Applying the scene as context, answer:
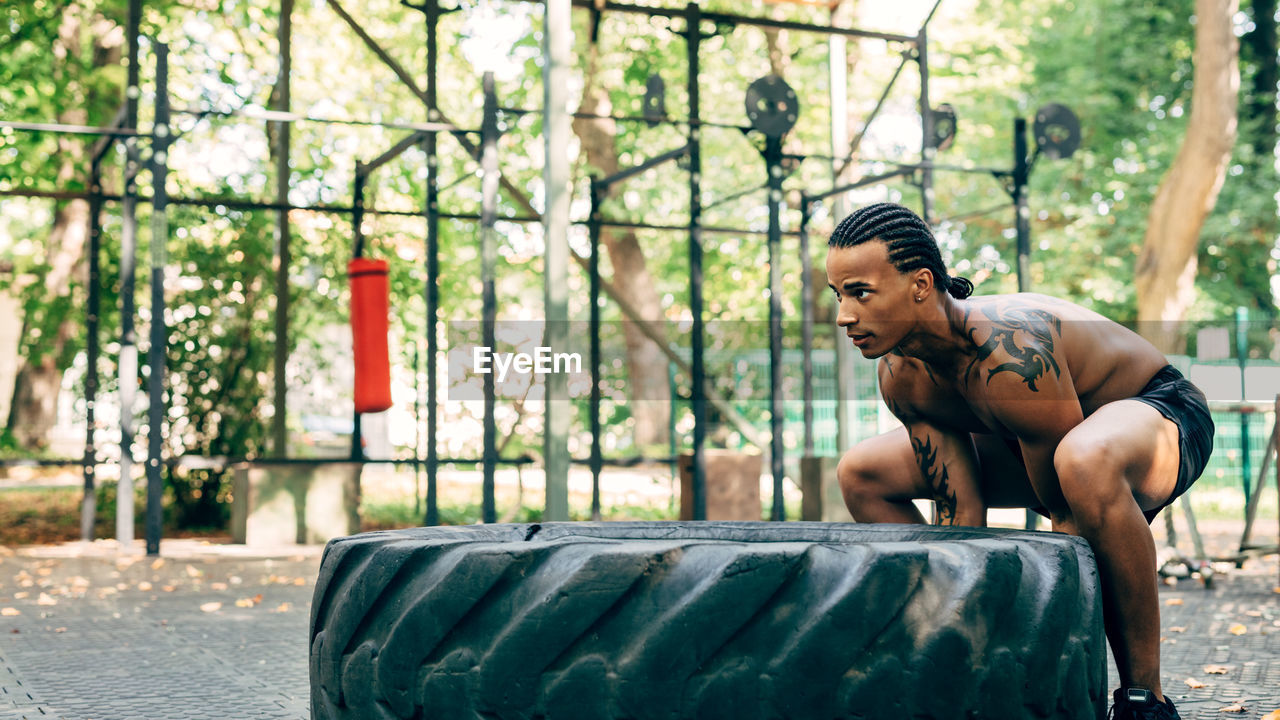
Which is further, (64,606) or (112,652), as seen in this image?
(64,606)

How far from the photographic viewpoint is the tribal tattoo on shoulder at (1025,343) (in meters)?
2.14

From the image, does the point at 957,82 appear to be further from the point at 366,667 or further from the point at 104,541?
the point at 366,667

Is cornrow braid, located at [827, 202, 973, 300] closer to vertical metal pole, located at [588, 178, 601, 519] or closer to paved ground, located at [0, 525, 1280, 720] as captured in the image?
paved ground, located at [0, 525, 1280, 720]

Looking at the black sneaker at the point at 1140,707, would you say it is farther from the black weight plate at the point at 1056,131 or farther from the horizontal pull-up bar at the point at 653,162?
the black weight plate at the point at 1056,131

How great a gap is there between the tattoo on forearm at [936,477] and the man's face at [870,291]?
50 centimetres

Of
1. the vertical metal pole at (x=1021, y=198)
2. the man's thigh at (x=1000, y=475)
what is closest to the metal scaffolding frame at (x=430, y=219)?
the vertical metal pole at (x=1021, y=198)

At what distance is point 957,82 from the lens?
18828 mm

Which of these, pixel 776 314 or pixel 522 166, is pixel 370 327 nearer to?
pixel 776 314

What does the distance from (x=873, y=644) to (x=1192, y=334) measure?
18.8 m

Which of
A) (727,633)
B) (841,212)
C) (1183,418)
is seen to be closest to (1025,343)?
(1183,418)

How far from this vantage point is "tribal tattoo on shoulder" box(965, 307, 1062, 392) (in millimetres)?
2139

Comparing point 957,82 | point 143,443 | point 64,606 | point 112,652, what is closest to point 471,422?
point 143,443

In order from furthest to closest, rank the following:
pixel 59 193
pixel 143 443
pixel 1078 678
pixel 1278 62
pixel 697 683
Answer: pixel 1278 62, pixel 143 443, pixel 59 193, pixel 1078 678, pixel 697 683

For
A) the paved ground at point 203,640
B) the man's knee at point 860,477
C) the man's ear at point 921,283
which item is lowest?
the paved ground at point 203,640
